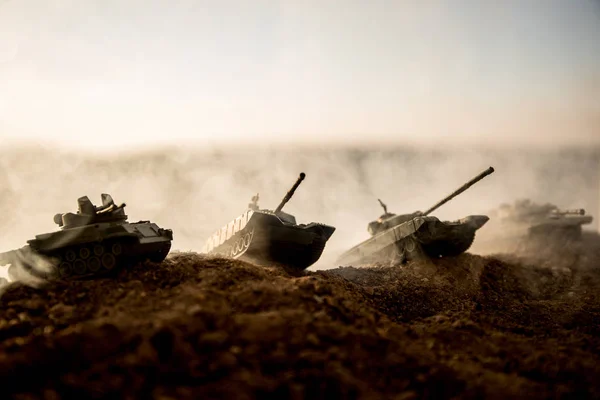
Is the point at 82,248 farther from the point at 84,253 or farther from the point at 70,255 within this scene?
the point at 70,255

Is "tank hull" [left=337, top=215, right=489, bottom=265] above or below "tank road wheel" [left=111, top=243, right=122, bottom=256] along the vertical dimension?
above

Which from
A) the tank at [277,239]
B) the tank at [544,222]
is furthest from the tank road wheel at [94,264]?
the tank at [544,222]

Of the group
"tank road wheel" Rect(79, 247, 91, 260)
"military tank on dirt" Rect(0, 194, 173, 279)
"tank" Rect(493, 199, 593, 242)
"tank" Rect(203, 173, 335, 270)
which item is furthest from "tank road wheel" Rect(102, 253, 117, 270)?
"tank" Rect(493, 199, 593, 242)

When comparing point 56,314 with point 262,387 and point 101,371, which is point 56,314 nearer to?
point 101,371

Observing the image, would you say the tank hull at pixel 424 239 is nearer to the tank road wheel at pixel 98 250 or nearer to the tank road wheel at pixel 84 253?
the tank road wheel at pixel 98 250

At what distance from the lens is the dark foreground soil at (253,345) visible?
5383mm

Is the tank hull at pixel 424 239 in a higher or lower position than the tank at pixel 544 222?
lower

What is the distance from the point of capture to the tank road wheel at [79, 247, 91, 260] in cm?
941

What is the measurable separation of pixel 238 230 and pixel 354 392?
8.93m

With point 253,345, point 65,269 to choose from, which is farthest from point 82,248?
point 253,345

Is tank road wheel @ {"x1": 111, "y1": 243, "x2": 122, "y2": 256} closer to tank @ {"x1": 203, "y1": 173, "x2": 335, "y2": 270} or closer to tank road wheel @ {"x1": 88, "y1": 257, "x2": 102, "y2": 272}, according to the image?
tank road wheel @ {"x1": 88, "y1": 257, "x2": 102, "y2": 272}

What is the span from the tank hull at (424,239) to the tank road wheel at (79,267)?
31.5 ft

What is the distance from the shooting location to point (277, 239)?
42.1 feet

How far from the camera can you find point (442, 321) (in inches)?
352
